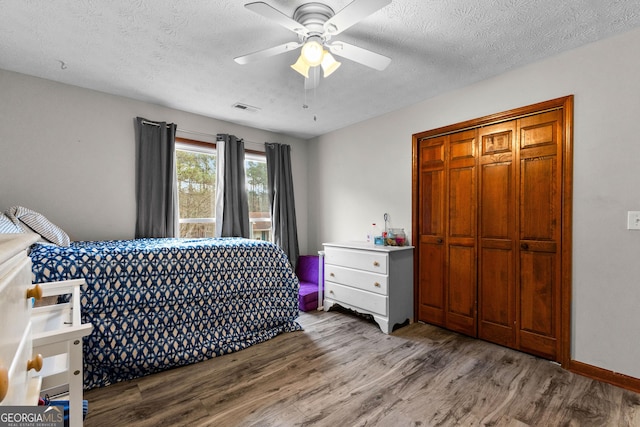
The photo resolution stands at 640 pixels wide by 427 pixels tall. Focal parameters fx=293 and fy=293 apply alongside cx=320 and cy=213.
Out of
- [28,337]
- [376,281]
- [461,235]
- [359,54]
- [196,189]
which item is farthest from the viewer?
[196,189]

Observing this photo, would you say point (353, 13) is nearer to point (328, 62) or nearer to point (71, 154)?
point (328, 62)

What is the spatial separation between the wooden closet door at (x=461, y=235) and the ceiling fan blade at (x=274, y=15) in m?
1.89

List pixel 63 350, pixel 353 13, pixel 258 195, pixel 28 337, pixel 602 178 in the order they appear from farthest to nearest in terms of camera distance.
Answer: pixel 258 195 < pixel 602 178 < pixel 353 13 < pixel 63 350 < pixel 28 337

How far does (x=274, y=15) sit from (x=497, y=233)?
2.42 m

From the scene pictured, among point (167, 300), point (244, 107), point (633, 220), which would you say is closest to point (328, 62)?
point (244, 107)

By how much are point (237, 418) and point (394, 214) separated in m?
2.47

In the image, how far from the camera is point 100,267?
6.57 feet

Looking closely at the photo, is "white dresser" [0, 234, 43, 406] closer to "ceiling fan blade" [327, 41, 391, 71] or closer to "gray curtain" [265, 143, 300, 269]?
"ceiling fan blade" [327, 41, 391, 71]

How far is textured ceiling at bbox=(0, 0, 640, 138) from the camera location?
5.65ft

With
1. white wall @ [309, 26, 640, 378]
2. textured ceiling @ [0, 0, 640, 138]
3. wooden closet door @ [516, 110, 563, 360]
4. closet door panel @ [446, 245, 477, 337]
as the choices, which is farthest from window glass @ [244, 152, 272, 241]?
wooden closet door @ [516, 110, 563, 360]

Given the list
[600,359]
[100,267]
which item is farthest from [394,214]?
[100,267]

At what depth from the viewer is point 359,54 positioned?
5.98 ft

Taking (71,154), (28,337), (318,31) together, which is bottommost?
(28,337)

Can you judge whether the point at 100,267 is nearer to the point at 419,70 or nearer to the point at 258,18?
the point at 258,18
